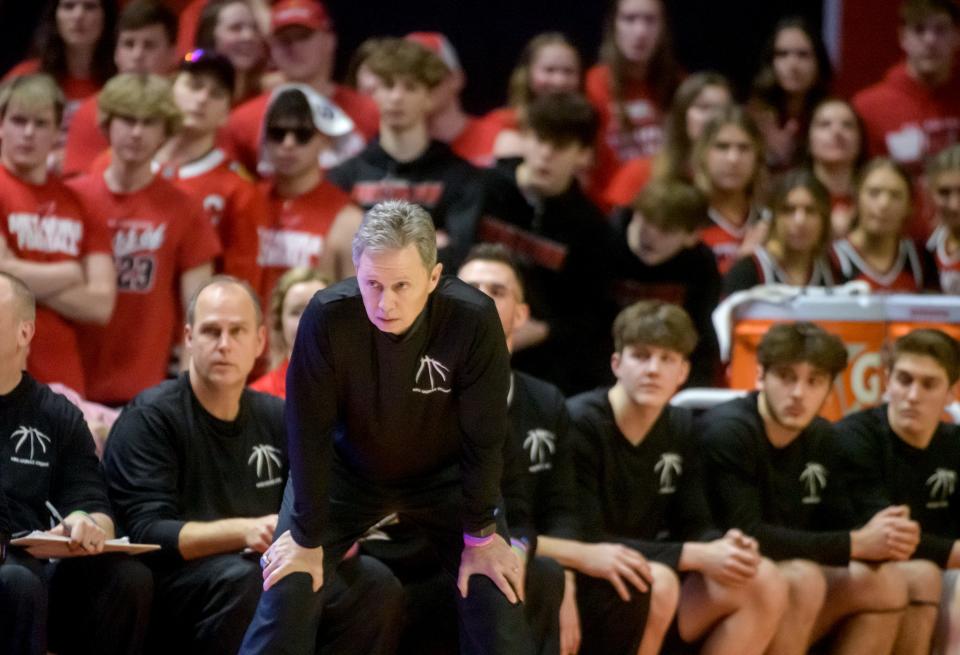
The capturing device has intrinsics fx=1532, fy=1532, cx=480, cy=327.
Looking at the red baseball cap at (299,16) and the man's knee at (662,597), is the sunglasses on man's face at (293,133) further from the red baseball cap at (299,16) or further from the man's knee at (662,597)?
the man's knee at (662,597)

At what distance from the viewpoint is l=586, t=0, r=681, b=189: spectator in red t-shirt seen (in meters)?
6.84

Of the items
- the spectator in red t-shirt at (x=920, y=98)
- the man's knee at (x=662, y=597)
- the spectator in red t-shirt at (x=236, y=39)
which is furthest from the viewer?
the spectator in red t-shirt at (x=920, y=98)

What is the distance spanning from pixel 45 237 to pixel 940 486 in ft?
10.4

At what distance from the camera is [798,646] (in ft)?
16.1

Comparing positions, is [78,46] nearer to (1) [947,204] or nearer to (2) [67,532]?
(2) [67,532]

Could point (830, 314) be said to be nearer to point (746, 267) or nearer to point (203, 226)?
point (746, 267)

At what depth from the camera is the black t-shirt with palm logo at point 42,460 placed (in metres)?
4.24

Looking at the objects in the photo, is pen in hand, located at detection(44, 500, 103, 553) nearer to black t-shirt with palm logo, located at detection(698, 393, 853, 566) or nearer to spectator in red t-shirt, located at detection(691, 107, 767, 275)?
black t-shirt with palm logo, located at detection(698, 393, 853, 566)

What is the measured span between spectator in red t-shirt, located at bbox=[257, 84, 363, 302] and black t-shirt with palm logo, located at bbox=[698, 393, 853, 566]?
1519 mm

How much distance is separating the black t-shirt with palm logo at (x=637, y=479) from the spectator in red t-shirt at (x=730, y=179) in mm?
1323

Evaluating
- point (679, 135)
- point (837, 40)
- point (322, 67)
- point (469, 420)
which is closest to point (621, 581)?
point (469, 420)

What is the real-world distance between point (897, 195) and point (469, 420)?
303cm

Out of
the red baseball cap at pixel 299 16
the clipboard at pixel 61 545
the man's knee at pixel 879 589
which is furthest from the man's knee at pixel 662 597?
the red baseball cap at pixel 299 16

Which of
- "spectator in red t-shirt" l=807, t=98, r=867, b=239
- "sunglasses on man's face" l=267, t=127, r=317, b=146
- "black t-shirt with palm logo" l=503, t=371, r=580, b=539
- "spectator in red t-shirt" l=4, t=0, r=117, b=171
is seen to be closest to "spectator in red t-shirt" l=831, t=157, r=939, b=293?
"spectator in red t-shirt" l=807, t=98, r=867, b=239
